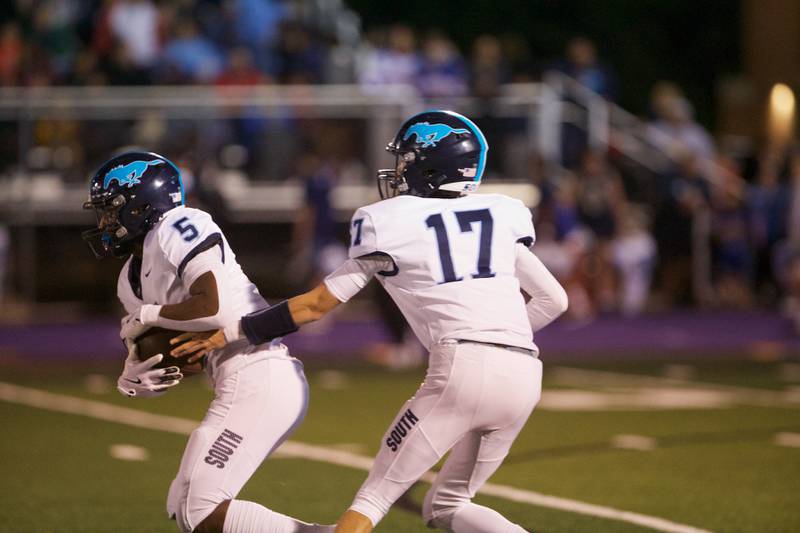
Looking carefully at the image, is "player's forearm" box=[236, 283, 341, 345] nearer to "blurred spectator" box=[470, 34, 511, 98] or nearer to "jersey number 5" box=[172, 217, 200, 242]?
"jersey number 5" box=[172, 217, 200, 242]

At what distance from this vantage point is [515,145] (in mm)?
16188

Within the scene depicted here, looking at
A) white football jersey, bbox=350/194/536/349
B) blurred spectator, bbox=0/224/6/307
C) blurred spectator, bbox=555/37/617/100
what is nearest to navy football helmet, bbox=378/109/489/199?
white football jersey, bbox=350/194/536/349

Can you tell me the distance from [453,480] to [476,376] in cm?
50

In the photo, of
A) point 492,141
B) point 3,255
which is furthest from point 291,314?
point 492,141

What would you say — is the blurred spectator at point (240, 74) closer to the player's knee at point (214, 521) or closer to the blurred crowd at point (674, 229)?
the blurred crowd at point (674, 229)

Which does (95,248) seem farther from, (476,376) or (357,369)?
(357,369)

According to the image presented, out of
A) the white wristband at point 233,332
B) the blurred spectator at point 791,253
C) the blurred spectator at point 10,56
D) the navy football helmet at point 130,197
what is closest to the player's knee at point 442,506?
the white wristband at point 233,332

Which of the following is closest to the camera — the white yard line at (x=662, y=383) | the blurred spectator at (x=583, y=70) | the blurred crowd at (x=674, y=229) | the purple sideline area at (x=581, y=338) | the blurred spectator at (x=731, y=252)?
the white yard line at (x=662, y=383)

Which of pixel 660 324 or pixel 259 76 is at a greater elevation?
pixel 259 76

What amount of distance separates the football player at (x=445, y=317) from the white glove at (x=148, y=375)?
0.13 m

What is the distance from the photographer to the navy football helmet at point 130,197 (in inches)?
199

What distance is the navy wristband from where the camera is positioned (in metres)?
4.64

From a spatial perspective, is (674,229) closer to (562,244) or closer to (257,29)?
(562,244)

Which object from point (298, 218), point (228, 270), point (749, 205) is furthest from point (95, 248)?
point (749, 205)
